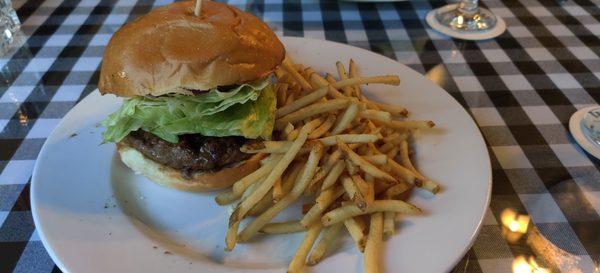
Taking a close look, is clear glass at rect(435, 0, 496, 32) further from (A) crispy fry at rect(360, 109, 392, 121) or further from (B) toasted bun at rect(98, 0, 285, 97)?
(B) toasted bun at rect(98, 0, 285, 97)

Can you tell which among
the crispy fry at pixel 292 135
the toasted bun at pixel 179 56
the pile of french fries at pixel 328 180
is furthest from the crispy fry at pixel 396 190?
the toasted bun at pixel 179 56

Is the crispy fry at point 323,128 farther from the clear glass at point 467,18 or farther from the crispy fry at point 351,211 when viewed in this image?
the clear glass at point 467,18

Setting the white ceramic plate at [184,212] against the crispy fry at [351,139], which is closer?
the white ceramic plate at [184,212]

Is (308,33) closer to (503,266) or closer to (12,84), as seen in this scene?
(12,84)

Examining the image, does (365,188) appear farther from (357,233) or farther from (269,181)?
(269,181)

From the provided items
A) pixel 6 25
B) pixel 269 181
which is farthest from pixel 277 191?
pixel 6 25

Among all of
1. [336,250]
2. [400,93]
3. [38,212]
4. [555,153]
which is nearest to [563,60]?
[555,153]
